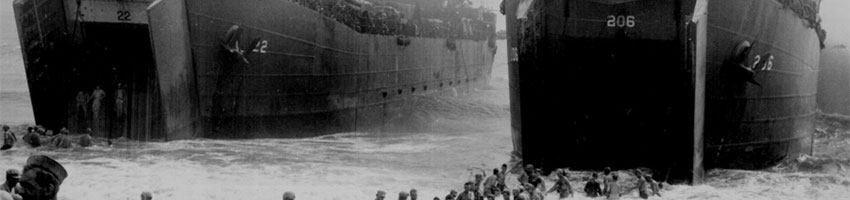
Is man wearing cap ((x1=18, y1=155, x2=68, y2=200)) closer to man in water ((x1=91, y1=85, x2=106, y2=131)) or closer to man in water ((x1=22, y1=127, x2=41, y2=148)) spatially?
man in water ((x1=22, y1=127, x2=41, y2=148))

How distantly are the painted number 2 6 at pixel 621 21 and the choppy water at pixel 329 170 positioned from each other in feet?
7.71

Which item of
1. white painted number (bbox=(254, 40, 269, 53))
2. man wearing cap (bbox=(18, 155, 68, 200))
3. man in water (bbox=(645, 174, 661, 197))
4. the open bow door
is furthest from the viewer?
white painted number (bbox=(254, 40, 269, 53))

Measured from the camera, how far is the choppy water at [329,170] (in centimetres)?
1226

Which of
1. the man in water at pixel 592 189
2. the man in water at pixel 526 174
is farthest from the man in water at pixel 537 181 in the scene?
the man in water at pixel 592 189

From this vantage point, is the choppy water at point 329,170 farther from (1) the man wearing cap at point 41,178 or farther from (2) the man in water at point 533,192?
(1) the man wearing cap at point 41,178

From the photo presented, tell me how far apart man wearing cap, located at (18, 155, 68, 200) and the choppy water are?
298 inches

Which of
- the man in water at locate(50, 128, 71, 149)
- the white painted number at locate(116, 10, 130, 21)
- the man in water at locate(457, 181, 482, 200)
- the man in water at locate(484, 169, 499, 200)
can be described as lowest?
the man in water at locate(484, 169, 499, 200)

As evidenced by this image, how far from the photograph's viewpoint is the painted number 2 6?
502 inches

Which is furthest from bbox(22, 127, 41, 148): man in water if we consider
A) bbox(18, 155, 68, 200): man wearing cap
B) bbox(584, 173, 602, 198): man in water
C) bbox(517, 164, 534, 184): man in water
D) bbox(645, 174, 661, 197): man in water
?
bbox(18, 155, 68, 200): man wearing cap

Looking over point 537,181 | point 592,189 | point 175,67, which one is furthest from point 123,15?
point 592,189

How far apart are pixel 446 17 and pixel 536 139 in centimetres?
2070

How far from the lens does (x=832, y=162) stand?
1575 centimetres

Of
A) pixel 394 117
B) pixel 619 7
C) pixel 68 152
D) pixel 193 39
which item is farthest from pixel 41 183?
pixel 394 117

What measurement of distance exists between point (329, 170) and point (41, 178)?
10.5m
